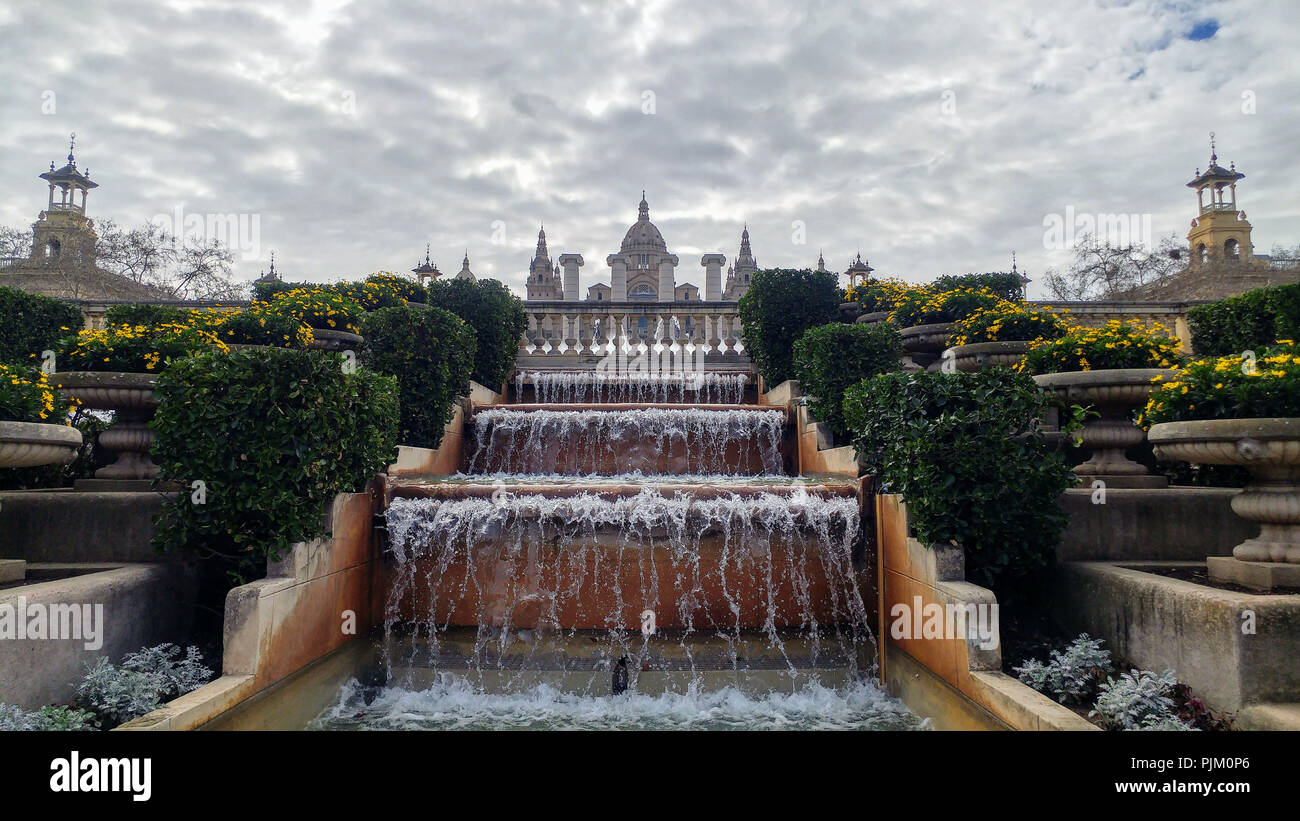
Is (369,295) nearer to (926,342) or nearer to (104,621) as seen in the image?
(104,621)

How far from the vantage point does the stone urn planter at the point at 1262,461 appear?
4090mm

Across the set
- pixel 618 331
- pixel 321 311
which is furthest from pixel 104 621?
pixel 618 331

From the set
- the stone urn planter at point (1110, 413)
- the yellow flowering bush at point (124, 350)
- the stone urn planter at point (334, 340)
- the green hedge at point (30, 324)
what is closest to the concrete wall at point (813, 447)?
the stone urn planter at point (1110, 413)

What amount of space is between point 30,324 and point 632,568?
422 inches

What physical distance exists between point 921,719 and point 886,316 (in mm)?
8399

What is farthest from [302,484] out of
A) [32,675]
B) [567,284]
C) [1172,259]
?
[1172,259]

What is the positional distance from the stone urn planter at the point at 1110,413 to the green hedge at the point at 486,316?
8.36 metres

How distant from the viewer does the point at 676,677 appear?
18.5 feet

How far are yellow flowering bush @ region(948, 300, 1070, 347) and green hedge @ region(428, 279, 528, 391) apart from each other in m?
7.32

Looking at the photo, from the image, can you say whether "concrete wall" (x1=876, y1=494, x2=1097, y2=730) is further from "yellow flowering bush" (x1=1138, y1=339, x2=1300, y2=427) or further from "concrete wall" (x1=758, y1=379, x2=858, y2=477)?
"yellow flowering bush" (x1=1138, y1=339, x2=1300, y2=427)

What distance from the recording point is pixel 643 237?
309 ft

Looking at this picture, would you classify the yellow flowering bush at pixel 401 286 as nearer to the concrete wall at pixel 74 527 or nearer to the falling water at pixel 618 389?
the falling water at pixel 618 389
